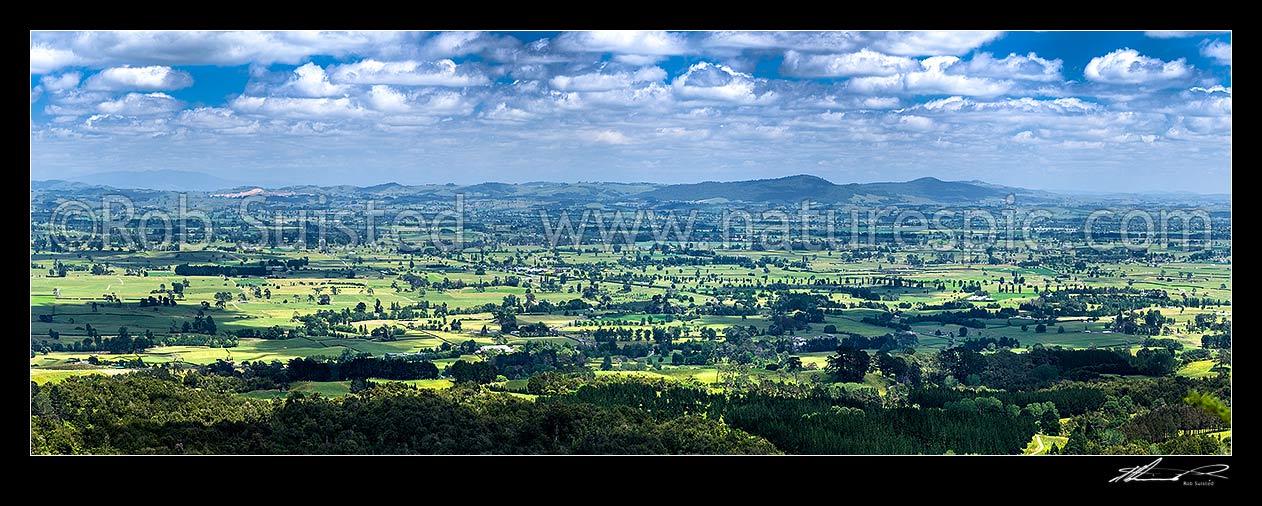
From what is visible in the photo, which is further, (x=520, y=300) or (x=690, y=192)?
(x=690, y=192)
